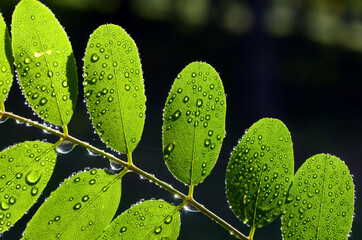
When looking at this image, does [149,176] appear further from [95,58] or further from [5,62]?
[5,62]

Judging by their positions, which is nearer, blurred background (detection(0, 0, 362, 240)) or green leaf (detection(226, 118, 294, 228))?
green leaf (detection(226, 118, 294, 228))

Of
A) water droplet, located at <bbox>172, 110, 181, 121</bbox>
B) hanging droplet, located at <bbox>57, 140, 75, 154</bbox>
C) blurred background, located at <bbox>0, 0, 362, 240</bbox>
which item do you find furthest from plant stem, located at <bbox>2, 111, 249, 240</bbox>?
blurred background, located at <bbox>0, 0, 362, 240</bbox>

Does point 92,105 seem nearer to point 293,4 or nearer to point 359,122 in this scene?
point 359,122

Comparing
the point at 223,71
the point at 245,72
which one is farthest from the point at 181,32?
the point at 245,72

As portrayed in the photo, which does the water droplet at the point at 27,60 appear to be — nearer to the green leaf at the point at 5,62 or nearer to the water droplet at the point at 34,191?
the green leaf at the point at 5,62

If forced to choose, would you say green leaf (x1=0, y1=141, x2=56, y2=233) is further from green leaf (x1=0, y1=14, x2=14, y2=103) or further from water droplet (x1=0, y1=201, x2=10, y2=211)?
green leaf (x1=0, y1=14, x2=14, y2=103)

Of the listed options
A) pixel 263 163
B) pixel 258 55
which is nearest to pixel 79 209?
pixel 263 163
